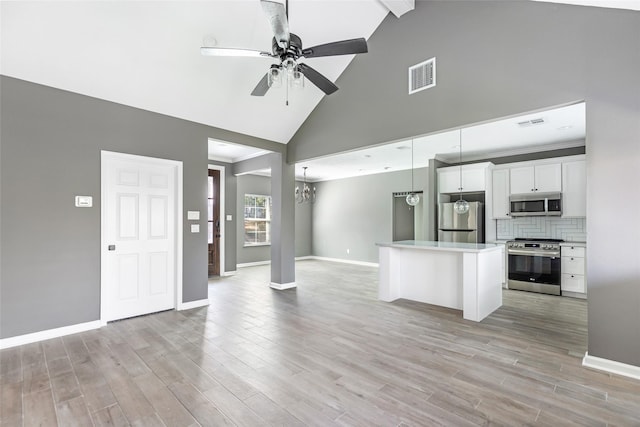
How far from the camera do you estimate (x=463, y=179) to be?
659 cm

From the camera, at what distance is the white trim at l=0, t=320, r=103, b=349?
3.13m

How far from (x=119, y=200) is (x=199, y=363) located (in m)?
2.44

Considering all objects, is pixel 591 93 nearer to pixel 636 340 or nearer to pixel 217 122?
pixel 636 340

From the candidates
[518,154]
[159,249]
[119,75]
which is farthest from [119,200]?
[518,154]

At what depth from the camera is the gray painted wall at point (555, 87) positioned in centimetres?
254

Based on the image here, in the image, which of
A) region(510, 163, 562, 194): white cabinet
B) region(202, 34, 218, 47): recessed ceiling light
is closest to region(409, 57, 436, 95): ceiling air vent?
region(202, 34, 218, 47): recessed ceiling light

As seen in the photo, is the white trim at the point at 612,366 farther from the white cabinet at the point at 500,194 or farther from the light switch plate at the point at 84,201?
the light switch plate at the point at 84,201

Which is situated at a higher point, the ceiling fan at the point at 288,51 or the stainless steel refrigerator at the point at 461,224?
the ceiling fan at the point at 288,51

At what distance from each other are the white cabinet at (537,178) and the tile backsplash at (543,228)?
0.66 metres

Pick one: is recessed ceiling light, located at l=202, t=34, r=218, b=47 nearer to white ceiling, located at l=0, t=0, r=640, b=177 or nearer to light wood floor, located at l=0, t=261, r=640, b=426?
white ceiling, located at l=0, t=0, r=640, b=177

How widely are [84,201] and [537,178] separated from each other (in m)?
7.18

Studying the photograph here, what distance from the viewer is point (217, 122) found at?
15.7 feet

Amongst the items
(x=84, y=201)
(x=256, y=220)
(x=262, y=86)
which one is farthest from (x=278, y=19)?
(x=256, y=220)

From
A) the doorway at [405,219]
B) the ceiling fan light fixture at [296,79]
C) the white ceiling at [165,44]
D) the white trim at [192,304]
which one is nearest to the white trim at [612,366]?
the white ceiling at [165,44]
